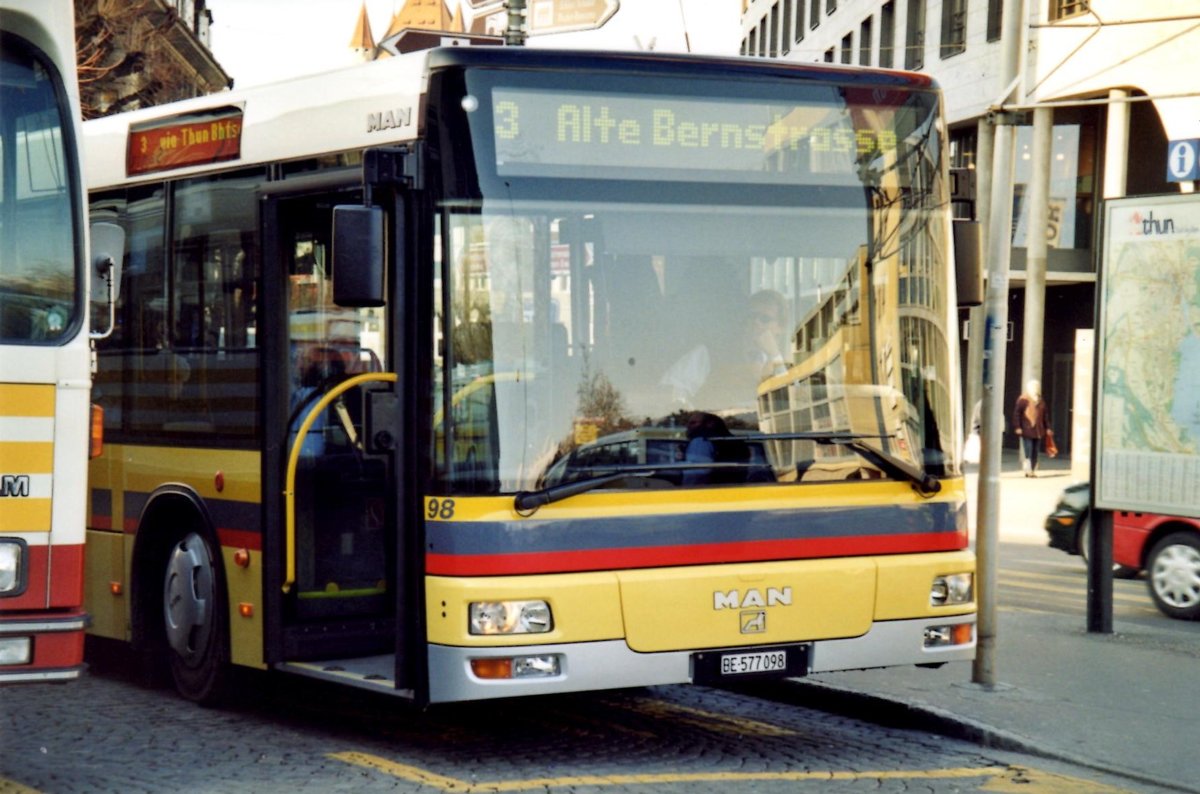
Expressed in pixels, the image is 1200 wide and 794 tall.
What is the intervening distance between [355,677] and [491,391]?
157cm

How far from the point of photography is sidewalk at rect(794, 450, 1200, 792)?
8.03m

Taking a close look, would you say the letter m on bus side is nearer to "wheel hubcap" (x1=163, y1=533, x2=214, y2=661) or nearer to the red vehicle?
"wheel hubcap" (x1=163, y1=533, x2=214, y2=661)

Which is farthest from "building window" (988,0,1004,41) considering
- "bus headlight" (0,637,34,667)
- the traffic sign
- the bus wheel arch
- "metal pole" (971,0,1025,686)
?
"bus headlight" (0,637,34,667)

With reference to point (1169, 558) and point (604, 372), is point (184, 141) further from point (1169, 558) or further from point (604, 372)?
point (1169, 558)

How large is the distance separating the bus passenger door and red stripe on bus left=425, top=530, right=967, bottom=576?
1.33m

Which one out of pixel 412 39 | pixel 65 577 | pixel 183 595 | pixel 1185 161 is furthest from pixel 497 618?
pixel 1185 161

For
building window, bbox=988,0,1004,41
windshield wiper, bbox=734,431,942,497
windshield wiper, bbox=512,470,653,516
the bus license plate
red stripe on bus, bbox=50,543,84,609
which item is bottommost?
the bus license plate

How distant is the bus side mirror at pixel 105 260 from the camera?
23.1 ft

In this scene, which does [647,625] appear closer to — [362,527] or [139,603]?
[362,527]

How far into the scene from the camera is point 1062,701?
927cm

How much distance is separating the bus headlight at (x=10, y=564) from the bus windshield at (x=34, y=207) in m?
0.77

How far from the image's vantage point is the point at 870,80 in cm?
810

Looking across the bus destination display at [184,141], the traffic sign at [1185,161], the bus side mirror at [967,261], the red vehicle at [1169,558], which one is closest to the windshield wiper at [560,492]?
the bus side mirror at [967,261]

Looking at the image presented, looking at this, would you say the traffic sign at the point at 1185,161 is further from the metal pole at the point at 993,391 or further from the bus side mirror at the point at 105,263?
the bus side mirror at the point at 105,263
